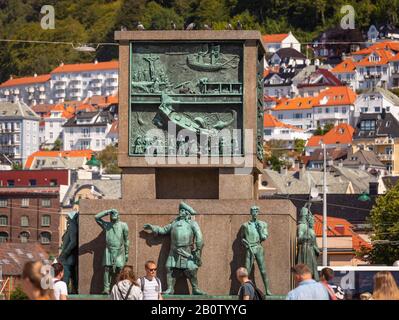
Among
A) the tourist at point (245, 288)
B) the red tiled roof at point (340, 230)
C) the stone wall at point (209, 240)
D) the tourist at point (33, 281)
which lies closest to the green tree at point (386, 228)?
the red tiled roof at point (340, 230)

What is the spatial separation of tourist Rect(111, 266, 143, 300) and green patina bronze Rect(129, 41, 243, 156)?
9.65 metres

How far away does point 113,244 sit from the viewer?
3238 centimetres

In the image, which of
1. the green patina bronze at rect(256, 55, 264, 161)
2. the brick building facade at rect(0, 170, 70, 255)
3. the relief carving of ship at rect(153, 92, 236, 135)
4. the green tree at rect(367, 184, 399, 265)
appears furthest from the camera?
the brick building facade at rect(0, 170, 70, 255)

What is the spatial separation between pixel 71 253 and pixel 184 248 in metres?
2.31

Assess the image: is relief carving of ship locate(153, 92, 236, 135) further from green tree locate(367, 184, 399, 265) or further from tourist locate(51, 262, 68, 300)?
green tree locate(367, 184, 399, 265)

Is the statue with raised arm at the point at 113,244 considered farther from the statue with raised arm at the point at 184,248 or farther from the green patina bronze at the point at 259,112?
the green patina bronze at the point at 259,112

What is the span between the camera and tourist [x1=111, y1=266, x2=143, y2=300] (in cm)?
2425

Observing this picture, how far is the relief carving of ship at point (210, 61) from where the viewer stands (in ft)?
113

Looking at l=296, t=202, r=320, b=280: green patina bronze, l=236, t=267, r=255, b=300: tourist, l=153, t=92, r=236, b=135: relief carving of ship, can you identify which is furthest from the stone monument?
l=236, t=267, r=255, b=300: tourist

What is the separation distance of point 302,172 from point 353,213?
41.6 m

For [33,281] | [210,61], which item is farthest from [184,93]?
[33,281]

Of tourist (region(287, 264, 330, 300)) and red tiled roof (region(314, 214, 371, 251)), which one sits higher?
red tiled roof (region(314, 214, 371, 251))

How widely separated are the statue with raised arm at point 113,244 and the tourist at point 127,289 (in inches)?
296

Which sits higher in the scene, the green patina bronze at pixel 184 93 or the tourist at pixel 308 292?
the green patina bronze at pixel 184 93
